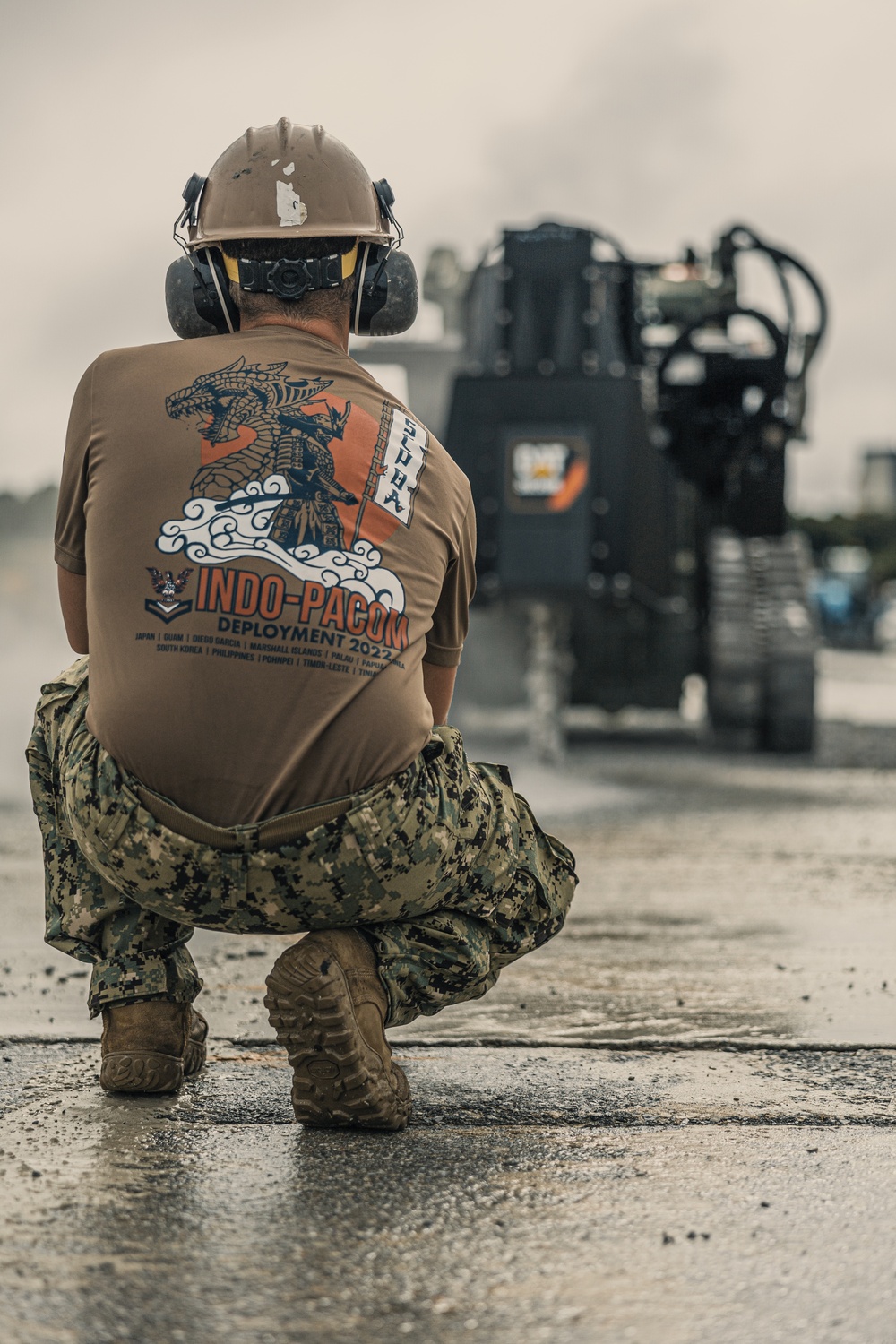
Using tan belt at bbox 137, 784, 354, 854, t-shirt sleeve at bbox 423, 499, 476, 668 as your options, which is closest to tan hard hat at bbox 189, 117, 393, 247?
t-shirt sleeve at bbox 423, 499, 476, 668

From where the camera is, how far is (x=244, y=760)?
7.64ft

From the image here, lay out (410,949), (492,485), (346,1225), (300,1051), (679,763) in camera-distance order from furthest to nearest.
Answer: (679,763) → (492,485) → (410,949) → (300,1051) → (346,1225)

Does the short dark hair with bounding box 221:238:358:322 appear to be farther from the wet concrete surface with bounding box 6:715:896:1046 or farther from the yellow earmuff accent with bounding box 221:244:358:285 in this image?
the wet concrete surface with bounding box 6:715:896:1046

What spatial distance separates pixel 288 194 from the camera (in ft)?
8.42

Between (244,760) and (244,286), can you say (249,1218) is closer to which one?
(244,760)

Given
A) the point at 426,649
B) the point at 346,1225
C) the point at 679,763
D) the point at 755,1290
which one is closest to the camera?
the point at 755,1290

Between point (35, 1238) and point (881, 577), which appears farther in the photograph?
point (881, 577)

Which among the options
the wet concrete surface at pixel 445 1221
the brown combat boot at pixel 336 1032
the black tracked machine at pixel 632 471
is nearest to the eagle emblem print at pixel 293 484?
the brown combat boot at pixel 336 1032

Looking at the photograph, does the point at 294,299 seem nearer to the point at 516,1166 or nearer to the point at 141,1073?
the point at 141,1073

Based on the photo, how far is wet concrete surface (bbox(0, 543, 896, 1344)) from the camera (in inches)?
69.8

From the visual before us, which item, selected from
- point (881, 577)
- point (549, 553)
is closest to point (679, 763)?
point (549, 553)

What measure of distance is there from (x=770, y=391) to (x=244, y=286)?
7353 mm

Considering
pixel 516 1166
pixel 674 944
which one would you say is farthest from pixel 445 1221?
pixel 674 944

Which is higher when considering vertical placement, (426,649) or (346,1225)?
(426,649)
